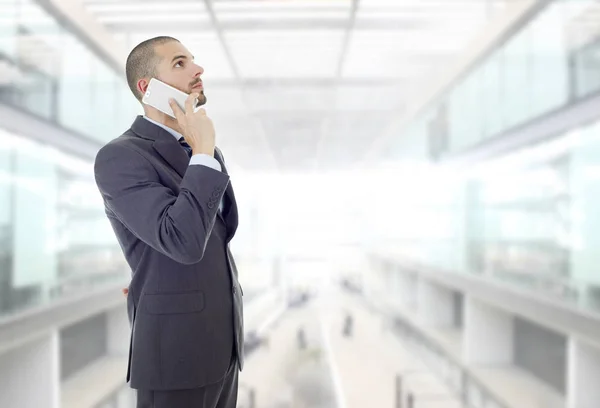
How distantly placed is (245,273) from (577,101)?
6.96m

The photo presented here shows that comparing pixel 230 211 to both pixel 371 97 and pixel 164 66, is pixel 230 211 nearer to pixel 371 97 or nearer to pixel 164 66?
pixel 164 66

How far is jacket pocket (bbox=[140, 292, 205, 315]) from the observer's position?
89 cm

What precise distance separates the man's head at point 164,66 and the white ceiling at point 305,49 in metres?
1.82

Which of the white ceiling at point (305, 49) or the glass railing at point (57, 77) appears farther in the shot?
the white ceiling at point (305, 49)

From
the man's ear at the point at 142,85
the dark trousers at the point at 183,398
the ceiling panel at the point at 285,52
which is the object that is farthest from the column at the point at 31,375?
the ceiling panel at the point at 285,52

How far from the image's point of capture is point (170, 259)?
89cm

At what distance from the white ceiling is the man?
1.87m

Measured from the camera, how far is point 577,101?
7.14 ft

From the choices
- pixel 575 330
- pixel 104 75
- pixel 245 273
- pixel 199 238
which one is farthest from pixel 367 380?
pixel 245 273

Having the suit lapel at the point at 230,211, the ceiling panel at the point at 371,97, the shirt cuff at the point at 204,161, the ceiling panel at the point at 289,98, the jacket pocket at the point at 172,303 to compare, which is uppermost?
the ceiling panel at the point at 371,97

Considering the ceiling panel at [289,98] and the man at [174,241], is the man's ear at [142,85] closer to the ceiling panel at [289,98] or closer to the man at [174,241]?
the man at [174,241]

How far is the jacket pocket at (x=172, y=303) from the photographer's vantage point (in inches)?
34.9

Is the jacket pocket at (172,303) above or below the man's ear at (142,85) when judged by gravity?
below

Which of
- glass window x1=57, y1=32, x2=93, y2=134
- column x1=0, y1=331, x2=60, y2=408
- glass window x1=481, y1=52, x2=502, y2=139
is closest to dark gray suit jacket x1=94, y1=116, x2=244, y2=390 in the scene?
column x1=0, y1=331, x2=60, y2=408
